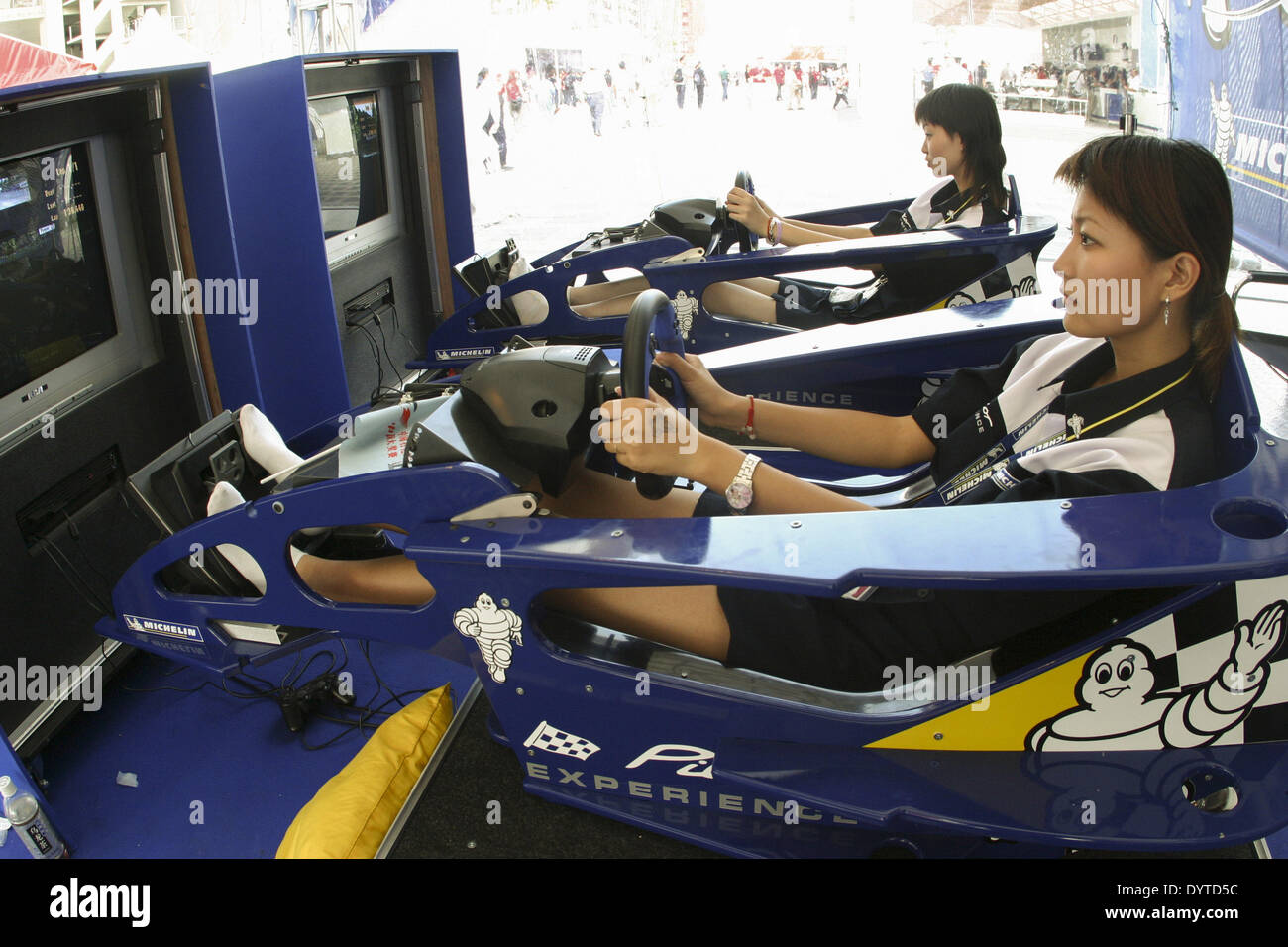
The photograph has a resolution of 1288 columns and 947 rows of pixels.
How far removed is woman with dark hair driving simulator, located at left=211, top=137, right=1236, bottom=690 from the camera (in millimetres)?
1241

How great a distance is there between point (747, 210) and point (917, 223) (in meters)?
0.60

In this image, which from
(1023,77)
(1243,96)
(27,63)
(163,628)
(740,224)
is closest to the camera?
(163,628)

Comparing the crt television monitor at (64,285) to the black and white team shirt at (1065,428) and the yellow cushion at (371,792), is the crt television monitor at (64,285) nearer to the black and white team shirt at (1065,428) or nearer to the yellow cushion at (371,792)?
the yellow cushion at (371,792)

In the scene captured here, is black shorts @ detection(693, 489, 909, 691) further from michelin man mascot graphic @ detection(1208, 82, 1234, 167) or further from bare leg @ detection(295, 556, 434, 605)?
michelin man mascot graphic @ detection(1208, 82, 1234, 167)

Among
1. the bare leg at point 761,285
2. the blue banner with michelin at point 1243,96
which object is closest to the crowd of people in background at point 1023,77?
the blue banner with michelin at point 1243,96

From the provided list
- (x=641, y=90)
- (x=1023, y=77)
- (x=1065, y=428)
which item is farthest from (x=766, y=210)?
(x=1023, y=77)

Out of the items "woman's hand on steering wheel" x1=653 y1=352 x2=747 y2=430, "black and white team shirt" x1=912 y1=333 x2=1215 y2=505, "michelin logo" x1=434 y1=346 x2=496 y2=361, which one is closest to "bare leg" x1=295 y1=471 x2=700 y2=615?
"woman's hand on steering wheel" x1=653 y1=352 x2=747 y2=430

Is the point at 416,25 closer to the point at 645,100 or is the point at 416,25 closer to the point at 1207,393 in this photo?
the point at 645,100

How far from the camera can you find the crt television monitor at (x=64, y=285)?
185 cm

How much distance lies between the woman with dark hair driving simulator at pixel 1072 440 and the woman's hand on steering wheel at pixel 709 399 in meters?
0.35

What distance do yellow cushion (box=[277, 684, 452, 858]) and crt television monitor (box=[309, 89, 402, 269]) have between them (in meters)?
1.98

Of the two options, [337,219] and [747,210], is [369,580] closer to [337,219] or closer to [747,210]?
[747,210]

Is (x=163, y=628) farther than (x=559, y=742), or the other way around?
(x=163, y=628)

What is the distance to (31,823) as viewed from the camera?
1.54 meters
